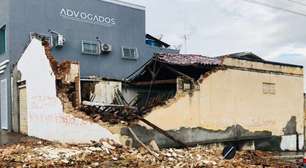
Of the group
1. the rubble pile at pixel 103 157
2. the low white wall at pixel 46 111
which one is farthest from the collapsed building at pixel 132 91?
the rubble pile at pixel 103 157

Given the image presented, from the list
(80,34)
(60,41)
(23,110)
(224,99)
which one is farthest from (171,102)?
(80,34)

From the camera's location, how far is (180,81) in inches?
742

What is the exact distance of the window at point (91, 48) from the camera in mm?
23909

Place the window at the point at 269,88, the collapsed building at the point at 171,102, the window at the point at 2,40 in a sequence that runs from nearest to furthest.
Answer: the collapsed building at the point at 171,102, the window at the point at 2,40, the window at the point at 269,88

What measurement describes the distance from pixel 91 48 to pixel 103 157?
10960 millimetres

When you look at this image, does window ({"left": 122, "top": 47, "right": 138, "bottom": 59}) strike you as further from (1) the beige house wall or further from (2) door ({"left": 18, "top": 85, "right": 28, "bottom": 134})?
(2) door ({"left": 18, "top": 85, "right": 28, "bottom": 134})

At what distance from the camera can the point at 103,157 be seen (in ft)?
46.9

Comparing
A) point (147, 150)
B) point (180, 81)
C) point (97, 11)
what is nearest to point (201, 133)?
point (180, 81)

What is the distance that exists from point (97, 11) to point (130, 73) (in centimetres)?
404

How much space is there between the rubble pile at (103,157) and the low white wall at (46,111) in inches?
24.6

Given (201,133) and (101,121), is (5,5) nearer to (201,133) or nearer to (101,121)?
(101,121)

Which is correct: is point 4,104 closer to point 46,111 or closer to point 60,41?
point 60,41

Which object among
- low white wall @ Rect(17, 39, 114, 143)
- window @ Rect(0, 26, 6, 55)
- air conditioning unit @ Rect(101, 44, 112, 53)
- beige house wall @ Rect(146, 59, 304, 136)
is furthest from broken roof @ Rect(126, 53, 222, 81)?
window @ Rect(0, 26, 6, 55)

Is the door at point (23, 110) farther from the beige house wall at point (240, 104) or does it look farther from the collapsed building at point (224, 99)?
the beige house wall at point (240, 104)
